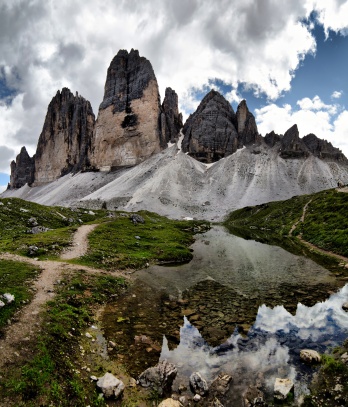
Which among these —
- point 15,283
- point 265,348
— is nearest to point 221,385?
point 265,348

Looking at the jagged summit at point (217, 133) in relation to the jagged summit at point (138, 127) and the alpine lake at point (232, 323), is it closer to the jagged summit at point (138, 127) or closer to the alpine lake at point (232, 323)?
the jagged summit at point (138, 127)

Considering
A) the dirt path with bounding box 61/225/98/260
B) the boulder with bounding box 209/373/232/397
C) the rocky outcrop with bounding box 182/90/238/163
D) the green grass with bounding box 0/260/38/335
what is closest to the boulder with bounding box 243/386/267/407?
the boulder with bounding box 209/373/232/397

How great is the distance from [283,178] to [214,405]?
154 metres

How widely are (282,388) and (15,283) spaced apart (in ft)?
50.2

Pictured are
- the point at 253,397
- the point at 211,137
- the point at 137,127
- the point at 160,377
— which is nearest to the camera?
the point at 253,397

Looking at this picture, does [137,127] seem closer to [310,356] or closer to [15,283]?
[15,283]

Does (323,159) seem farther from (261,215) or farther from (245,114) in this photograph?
(261,215)

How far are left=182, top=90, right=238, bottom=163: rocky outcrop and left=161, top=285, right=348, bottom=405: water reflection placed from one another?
168 m

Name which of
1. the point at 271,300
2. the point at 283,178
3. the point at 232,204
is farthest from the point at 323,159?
the point at 271,300

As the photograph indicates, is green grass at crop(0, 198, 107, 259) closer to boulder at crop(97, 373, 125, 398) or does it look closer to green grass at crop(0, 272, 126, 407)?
green grass at crop(0, 272, 126, 407)

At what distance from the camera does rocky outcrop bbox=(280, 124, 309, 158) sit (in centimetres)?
16938

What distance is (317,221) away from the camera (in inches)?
2037

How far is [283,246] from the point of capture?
43.0m

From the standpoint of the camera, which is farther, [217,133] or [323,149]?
[217,133]
